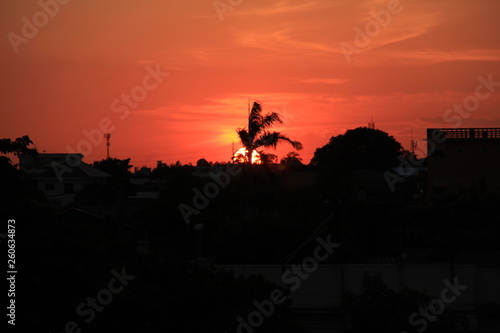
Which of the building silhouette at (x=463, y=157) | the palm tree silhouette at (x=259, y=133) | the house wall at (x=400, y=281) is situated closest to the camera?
the house wall at (x=400, y=281)

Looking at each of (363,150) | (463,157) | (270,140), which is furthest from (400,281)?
(363,150)

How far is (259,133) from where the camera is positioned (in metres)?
32.8

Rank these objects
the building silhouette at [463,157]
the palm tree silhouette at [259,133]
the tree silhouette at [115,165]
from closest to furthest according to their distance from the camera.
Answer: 1. the palm tree silhouette at [259,133]
2. the building silhouette at [463,157]
3. the tree silhouette at [115,165]

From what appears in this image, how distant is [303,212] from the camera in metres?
33.6

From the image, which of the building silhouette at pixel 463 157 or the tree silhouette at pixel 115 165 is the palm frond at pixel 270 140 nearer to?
the building silhouette at pixel 463 157

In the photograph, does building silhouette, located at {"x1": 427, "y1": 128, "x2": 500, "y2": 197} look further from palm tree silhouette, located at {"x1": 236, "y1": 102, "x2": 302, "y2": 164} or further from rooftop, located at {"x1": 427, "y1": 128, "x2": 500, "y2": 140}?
palm tree silhouette, located at {"x1": 236, "y1": 102, "x2": 302, "y2": 164}

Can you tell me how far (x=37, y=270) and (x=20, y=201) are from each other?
1232 mm

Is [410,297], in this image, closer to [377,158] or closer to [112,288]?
[112,288]


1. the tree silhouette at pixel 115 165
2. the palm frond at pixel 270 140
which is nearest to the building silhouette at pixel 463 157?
the palm frond at pixel 270 140

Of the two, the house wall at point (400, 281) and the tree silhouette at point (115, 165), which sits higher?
the tree silhouette at point (115, 165)

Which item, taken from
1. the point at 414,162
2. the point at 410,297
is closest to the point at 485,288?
the point at 410,297

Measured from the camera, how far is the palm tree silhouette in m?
32.5

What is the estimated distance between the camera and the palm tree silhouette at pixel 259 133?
32.5m

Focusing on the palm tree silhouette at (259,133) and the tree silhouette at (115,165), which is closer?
the palm tree silhouette at (259,133)
